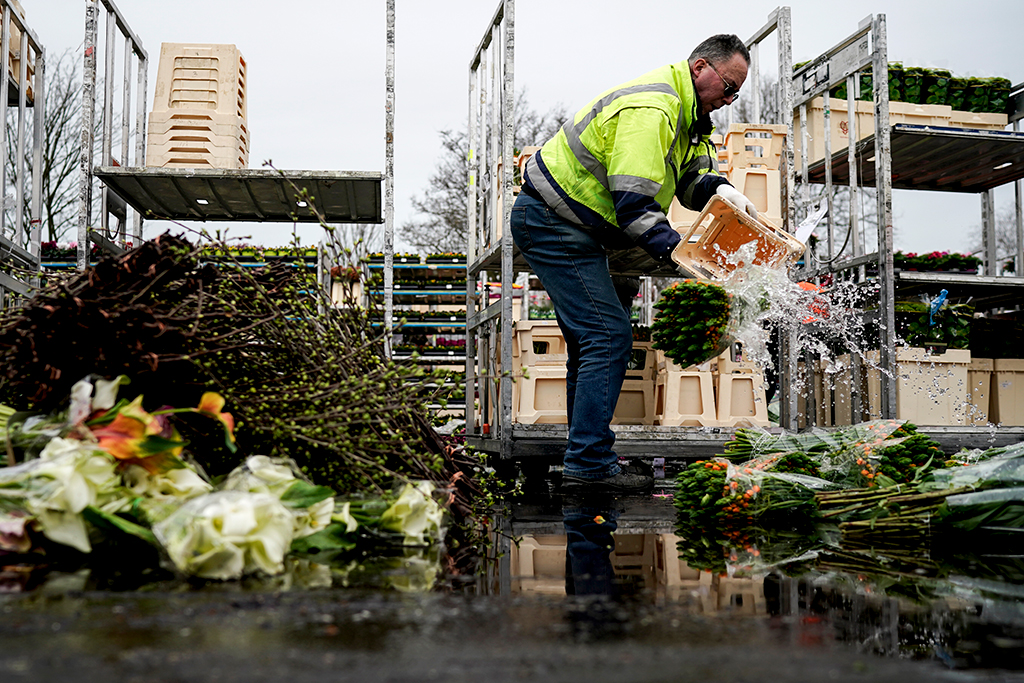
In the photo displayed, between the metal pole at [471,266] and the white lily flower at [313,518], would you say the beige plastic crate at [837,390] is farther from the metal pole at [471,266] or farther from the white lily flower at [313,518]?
the white lily flower at [313,518]

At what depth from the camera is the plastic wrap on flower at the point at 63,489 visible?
5.79 feet

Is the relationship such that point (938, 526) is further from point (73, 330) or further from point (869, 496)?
point (73, 330)

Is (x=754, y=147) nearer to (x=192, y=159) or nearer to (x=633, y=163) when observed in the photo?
(x=633, y=163)

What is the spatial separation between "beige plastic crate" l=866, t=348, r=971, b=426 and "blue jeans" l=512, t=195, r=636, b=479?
2937mm

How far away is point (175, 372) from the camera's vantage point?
7.42 feet

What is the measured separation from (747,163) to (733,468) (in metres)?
3.77

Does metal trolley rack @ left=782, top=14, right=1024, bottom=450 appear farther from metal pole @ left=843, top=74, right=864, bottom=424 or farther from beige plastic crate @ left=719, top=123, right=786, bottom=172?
beige plastic crate @ left=719, top=123, right=786, bottom=172

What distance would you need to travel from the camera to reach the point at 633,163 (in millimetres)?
3791

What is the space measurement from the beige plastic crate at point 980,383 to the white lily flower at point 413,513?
18.7 ft

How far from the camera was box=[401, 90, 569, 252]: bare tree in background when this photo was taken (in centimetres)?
2125

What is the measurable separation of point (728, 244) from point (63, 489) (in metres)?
3.23

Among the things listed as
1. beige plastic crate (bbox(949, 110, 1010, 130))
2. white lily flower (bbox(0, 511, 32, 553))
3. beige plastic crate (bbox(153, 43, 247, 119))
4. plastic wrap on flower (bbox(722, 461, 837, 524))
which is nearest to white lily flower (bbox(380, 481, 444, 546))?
white lily flower (bbox(0, 511, 32, 553))

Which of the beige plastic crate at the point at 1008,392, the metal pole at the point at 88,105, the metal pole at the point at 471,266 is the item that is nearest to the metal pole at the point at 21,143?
the metal pole at the point at 88,105

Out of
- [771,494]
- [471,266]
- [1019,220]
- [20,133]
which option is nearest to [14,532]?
[771,494]
